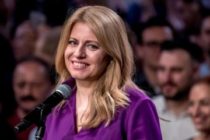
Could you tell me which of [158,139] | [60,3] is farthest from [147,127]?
[60,3]

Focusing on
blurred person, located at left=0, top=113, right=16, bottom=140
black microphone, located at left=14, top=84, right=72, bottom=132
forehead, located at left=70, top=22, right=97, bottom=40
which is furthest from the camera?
forehead, located at left=70, top=22, right=97, bottom=40

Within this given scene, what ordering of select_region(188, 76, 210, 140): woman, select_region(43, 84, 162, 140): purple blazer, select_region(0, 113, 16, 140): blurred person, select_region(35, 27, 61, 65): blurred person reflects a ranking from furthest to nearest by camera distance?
select_region(35, 27, 61, 65): blurred person
select_region(188, 76, 210, 140): woman
select_region(43, 84, 162, 140): purple blazer
select_region(0, 113, 16, 140): blurred person

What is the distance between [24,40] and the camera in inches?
341

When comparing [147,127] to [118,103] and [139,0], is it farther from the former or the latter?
[139,0]

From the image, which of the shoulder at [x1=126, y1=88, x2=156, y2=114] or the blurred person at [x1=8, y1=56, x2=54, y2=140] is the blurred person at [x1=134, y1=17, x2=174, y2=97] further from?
the shoulder at [x1=126, y1=88, x2=156, y2=114]

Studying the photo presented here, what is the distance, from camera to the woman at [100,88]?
355 cm

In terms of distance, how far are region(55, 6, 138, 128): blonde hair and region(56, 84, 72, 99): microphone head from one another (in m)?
0.14

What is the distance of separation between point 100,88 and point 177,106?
9.14ft

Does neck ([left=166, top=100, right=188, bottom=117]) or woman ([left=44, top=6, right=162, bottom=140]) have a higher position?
woman ([left=44, top=6, right=162, bottom=140])

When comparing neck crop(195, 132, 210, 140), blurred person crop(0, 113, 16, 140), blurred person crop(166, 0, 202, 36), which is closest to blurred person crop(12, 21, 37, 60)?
blurred person crop(166, 0, 202, 36)

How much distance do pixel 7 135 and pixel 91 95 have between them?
1222mm

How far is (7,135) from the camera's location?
2545 mm

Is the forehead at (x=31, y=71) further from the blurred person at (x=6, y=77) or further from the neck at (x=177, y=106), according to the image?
the neck at (x=177, y=106)

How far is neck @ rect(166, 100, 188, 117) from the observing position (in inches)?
250
